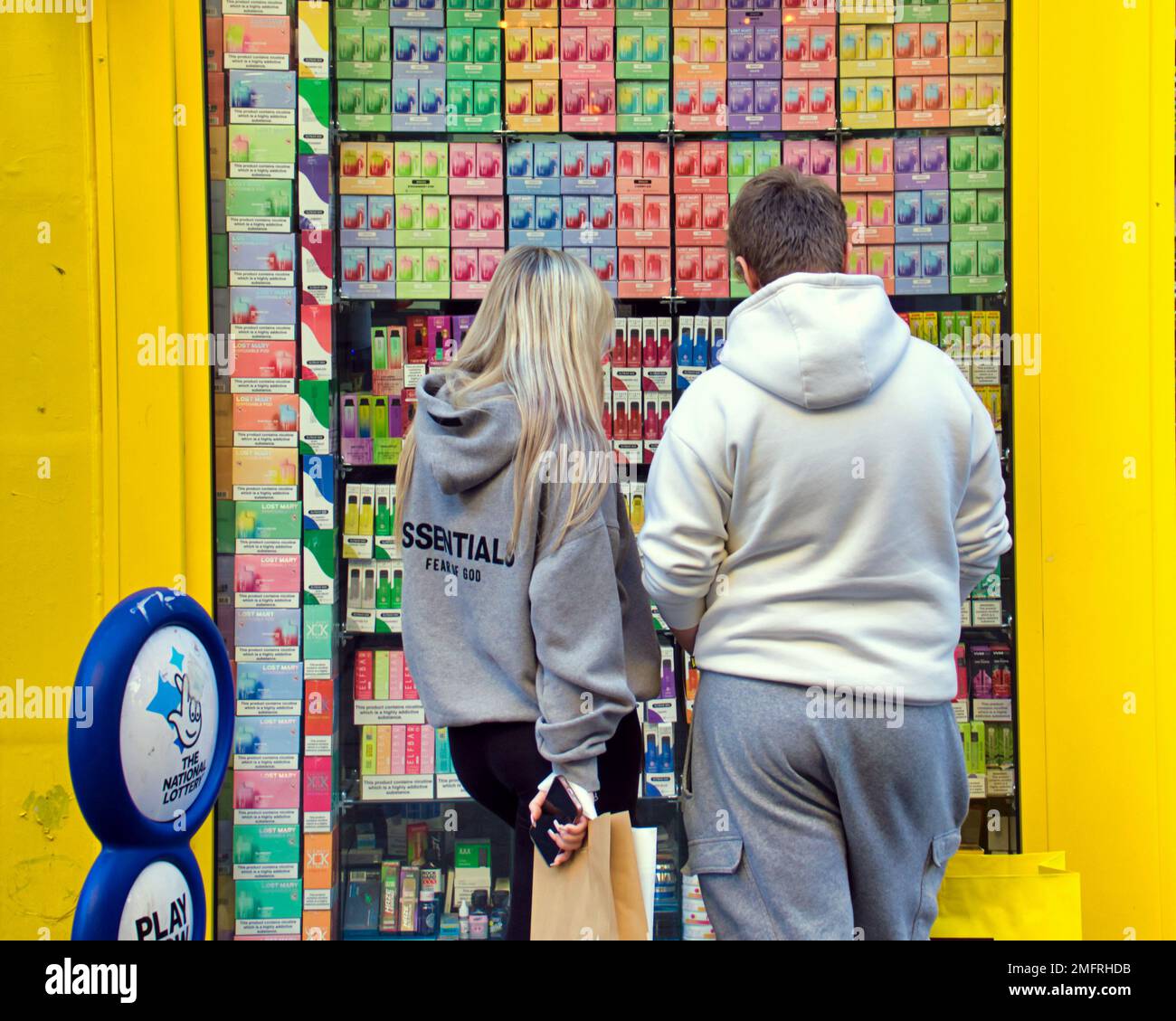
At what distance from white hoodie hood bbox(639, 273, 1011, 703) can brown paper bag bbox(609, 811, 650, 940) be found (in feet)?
1.29

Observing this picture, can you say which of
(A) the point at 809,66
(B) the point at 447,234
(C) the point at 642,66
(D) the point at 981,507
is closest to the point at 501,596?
(D) the point at 981,507

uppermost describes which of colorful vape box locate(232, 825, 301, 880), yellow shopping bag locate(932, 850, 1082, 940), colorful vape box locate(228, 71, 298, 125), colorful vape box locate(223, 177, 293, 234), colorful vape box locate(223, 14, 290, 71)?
colorful vape box locate(223, 14, 290, 71)

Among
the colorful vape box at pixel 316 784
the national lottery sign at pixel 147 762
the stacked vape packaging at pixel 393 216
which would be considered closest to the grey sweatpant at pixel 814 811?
the national lottery sign at pixel 147 762

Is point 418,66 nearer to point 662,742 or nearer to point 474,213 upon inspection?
point 474,213

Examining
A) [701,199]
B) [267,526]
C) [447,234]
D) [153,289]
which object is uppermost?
[701,199]

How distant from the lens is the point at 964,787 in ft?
7.06

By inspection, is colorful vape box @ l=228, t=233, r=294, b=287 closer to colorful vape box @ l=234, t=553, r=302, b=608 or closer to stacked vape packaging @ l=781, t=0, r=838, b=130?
colorful vape box @ l=234, t=553, r=302, b=608

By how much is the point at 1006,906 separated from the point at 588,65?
8.86ft

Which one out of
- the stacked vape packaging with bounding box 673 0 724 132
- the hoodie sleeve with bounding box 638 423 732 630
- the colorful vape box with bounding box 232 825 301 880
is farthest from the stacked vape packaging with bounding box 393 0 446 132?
the colorful vape box with bounding box 232 825 301 880

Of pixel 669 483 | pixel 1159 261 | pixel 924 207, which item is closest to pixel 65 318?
pixel 669 483

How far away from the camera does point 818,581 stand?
2.01 m

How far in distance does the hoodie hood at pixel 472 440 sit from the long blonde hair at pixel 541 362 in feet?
0.08

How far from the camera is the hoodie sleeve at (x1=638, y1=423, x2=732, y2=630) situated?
80.4 inches

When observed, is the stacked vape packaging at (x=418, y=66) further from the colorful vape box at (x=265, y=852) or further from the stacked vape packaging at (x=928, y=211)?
the colorful vape box at (x=265, y=852)
